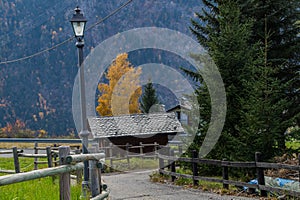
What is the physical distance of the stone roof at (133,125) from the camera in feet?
97.9

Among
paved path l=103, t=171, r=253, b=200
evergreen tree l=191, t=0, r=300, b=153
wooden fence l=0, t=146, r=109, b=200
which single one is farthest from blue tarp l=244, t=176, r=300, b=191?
evergreen tree l=191, t=0, r=300, b=153

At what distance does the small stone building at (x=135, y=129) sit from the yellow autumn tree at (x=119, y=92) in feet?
37.0

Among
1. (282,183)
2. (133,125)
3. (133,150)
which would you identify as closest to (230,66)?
(282,183)

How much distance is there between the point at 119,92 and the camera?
148 feet

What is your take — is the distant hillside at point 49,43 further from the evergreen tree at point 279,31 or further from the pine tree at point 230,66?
the pine tree at point 230,66

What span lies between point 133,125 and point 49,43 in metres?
116

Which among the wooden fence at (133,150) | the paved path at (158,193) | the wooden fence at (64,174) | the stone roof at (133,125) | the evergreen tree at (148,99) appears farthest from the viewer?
the evergreen tree at (148,99)

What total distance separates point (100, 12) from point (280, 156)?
138159 mm

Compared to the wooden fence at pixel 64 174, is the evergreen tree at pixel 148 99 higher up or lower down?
higher up

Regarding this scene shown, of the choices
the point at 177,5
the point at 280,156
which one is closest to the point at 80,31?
the point at 280,156

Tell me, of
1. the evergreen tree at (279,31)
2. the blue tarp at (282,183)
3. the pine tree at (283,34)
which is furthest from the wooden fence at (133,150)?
the blue tarp at (282,183)

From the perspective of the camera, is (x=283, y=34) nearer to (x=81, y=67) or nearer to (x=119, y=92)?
(x=81, y=67)

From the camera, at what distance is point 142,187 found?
15.1 m

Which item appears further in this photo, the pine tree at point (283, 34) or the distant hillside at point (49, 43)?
the distant hillside at point (49, 43)
